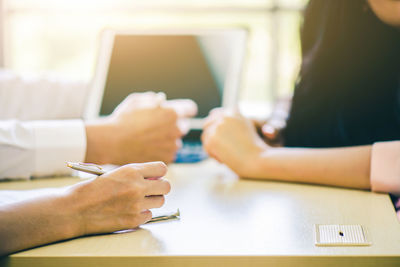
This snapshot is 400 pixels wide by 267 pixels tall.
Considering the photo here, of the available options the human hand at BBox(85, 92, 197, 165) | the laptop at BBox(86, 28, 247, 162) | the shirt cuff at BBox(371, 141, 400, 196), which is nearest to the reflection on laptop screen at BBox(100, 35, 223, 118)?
the laptop at BBox(86, 28, 247, 162)

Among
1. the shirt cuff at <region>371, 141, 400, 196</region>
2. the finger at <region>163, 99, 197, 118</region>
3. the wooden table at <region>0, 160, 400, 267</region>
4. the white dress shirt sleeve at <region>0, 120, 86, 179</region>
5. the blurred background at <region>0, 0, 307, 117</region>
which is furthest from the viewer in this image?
the blurred background at <region>0, 0, 307, 117</region>

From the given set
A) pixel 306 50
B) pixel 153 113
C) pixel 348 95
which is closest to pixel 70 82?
pixel 153 113

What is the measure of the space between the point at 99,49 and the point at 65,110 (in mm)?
210

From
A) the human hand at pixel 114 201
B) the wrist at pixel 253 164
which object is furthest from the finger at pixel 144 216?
the wrist at pixel 253 164

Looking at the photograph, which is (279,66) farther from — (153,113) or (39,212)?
(39,212)

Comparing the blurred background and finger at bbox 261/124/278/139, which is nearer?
finger at bbox 261/124/278/139

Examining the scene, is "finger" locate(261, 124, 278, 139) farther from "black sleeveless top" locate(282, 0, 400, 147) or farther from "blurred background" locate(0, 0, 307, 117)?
"blurred background" locate(0, 0, 307, 117)

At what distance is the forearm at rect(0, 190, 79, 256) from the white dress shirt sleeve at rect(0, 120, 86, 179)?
1.13 ft

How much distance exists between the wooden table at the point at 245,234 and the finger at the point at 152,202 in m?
0.03

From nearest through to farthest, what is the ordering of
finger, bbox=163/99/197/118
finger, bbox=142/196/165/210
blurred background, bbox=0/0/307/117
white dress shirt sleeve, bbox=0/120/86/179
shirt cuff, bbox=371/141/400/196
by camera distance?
finger, bbox=142/196/165/210
shirt cuff, bbox=371/141/400/196
white dress shirt sleeve, bbox=0/120/86/179
finger, bbox=163/99/197/118
blurred background, bbox=0/0/307/117

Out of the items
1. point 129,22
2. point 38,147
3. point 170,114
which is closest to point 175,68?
point 170,114

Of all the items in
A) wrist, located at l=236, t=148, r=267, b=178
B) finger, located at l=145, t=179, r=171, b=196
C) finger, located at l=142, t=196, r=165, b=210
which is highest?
wrist, located at l=236, t=148, r=267, b=178

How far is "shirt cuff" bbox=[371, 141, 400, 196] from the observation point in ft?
2.44

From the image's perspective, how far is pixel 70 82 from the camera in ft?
4.37
